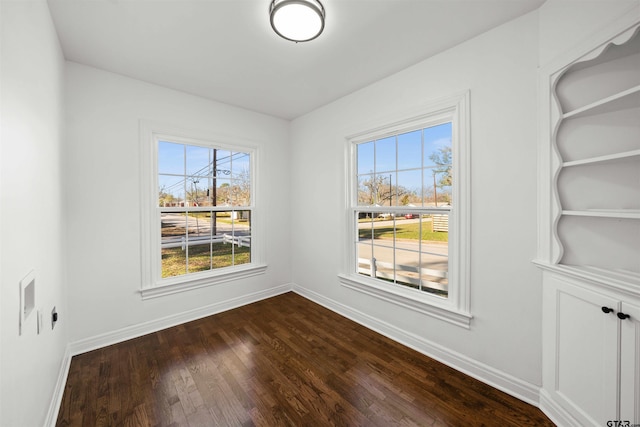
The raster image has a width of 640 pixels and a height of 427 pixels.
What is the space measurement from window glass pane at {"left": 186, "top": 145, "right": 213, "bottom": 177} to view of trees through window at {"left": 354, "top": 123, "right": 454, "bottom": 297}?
73.3 inches

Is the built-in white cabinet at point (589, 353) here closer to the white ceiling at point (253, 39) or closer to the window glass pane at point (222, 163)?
the white ceiling at point (253, 39)

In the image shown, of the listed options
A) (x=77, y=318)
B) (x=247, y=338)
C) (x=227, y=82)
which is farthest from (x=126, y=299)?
(x=227, y=82)

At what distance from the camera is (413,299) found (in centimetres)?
235

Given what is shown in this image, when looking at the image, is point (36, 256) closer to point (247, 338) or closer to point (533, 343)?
point (247, 338)

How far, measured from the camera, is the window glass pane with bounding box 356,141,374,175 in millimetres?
2873

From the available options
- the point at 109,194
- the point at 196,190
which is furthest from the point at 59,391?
the point at 196,190

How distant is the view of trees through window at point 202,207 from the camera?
2848mm

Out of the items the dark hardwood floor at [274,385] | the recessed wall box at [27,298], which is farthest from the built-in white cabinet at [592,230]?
the recessed wall box at [27,298]

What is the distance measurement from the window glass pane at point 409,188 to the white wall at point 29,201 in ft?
8.56

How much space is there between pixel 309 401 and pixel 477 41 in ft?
9.66

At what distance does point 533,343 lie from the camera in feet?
5.59

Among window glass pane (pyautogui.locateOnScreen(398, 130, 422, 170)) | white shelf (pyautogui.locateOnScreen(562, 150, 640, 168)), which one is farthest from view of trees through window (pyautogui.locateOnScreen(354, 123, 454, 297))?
white shelf (pyautogui.locateOnScreen(562, 150, 640, 168))

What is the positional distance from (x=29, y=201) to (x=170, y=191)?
163 cm

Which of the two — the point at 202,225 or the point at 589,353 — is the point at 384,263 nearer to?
the point at 589,353
